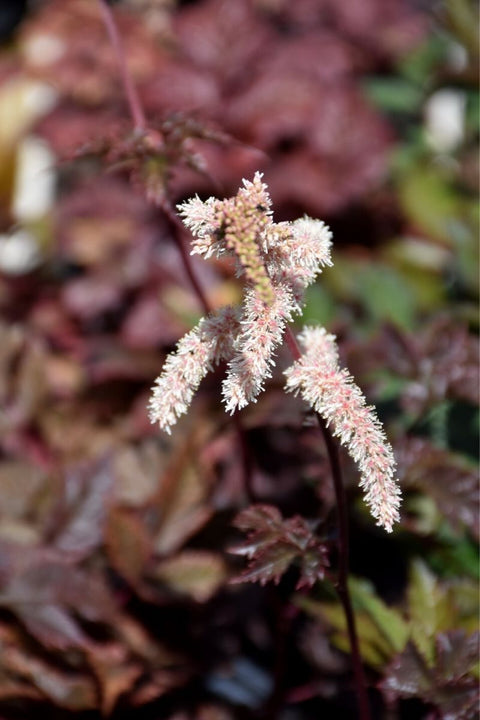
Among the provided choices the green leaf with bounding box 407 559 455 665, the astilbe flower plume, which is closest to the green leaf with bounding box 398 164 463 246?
the green leaf with bounding box 407 559 455 665

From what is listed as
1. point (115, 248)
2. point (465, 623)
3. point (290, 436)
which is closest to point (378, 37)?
point (115, 248)

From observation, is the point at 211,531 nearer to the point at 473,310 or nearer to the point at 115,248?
the point at 473,310

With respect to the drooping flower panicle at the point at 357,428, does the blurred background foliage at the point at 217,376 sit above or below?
above

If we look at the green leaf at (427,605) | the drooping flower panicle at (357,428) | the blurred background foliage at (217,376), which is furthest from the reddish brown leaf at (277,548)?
the green leaf at (427,605)

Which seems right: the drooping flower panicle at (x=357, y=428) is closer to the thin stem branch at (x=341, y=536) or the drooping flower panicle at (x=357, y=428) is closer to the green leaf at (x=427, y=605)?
the thin stem branch at (x=341, y=536)

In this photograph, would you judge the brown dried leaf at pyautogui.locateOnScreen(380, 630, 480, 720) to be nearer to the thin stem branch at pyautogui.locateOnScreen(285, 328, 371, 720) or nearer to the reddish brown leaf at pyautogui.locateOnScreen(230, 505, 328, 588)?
the thin stem branch at pyautogui.locateOnScreen(285, 328, 371, 720)

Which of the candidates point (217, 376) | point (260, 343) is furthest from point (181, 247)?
point (217, 376)
